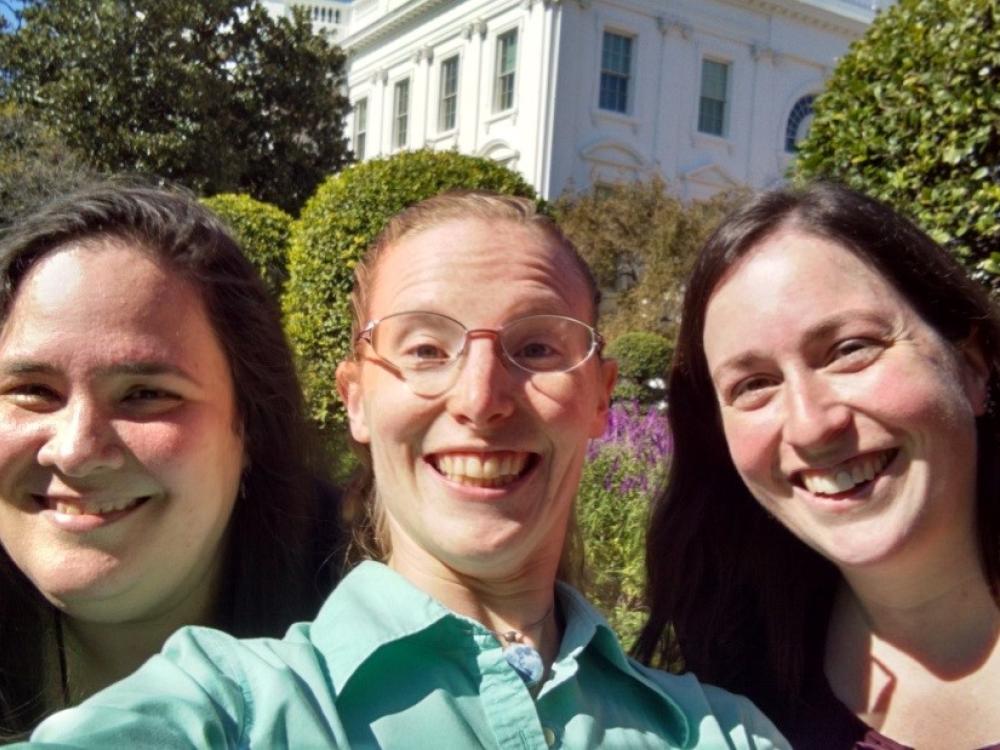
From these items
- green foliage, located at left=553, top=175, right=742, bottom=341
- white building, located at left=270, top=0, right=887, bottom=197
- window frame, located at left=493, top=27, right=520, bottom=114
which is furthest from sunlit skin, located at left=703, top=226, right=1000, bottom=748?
window frame, located at left=493, top=27, right=520, bottom=114

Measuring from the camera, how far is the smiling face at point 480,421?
69.9 inches

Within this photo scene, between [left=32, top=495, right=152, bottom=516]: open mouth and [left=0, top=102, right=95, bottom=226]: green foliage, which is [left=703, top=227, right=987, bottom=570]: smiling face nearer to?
[left=32, top=495, right=152, bottom=516]: open mouth

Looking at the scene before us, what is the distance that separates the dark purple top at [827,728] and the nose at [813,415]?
0.62 m

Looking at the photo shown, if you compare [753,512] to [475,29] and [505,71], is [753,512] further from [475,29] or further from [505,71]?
[475,29]

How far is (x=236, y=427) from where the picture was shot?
2217 mm

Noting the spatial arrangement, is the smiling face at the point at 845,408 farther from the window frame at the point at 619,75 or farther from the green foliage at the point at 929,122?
the window frame at the point at 619,75

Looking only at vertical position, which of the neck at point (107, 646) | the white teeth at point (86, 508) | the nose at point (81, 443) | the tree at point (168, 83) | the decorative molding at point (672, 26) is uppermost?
the decorative molding at point (672, 26)

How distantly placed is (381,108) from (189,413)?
86.4ft

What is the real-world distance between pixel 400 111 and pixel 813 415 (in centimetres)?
2598

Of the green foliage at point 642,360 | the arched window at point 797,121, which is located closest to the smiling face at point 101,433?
the green foliage at point 642,360

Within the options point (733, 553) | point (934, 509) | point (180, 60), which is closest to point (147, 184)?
point (733, 553)

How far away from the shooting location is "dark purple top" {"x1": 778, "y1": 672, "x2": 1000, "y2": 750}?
2.18 m

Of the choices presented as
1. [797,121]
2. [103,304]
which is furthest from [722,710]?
[797,121]

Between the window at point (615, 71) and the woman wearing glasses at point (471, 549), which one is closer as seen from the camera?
the woman wearing glasses at point (471, 549)
